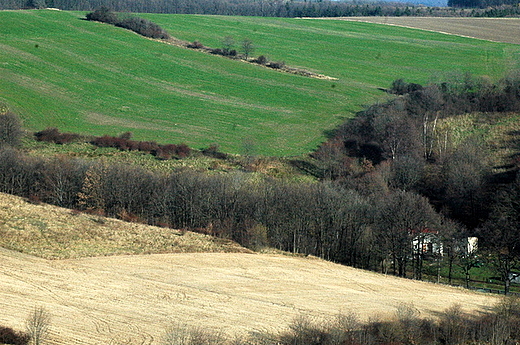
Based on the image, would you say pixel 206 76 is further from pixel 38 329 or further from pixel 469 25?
pixel 38 329

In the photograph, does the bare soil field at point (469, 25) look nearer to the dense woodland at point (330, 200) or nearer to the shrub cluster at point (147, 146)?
the dense woodland at point (330, 200)

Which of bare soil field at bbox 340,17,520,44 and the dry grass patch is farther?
bare soil field at bbox 340,17,520,44

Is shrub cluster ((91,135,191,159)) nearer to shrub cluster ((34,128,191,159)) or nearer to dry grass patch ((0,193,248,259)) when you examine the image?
shrub cluster ((34,128,191,159))

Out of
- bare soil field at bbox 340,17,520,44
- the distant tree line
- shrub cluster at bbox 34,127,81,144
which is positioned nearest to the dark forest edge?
bare soil field at bbox 340,17,520,44

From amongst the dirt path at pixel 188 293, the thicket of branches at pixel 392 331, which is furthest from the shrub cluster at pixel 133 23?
the thicket of branches at pixel 392 331

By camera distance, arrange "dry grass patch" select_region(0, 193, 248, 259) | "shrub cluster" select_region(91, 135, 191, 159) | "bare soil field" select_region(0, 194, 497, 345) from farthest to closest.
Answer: "shrub cluster" select_region(91, 135, 191, 159)
"dry grass patch" select_region(0, 193, 248, 259)
"bare soil field" select_region(0, 194, 497, 345)

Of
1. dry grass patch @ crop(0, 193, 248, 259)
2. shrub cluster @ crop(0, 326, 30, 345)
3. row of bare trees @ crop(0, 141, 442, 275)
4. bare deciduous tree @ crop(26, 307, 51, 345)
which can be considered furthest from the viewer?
row of bare trees @ crop(0, 141, 442, 275)

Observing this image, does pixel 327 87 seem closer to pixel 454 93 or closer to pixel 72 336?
pixel 454 93

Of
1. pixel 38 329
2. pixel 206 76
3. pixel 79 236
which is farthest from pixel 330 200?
pixel 206 76
